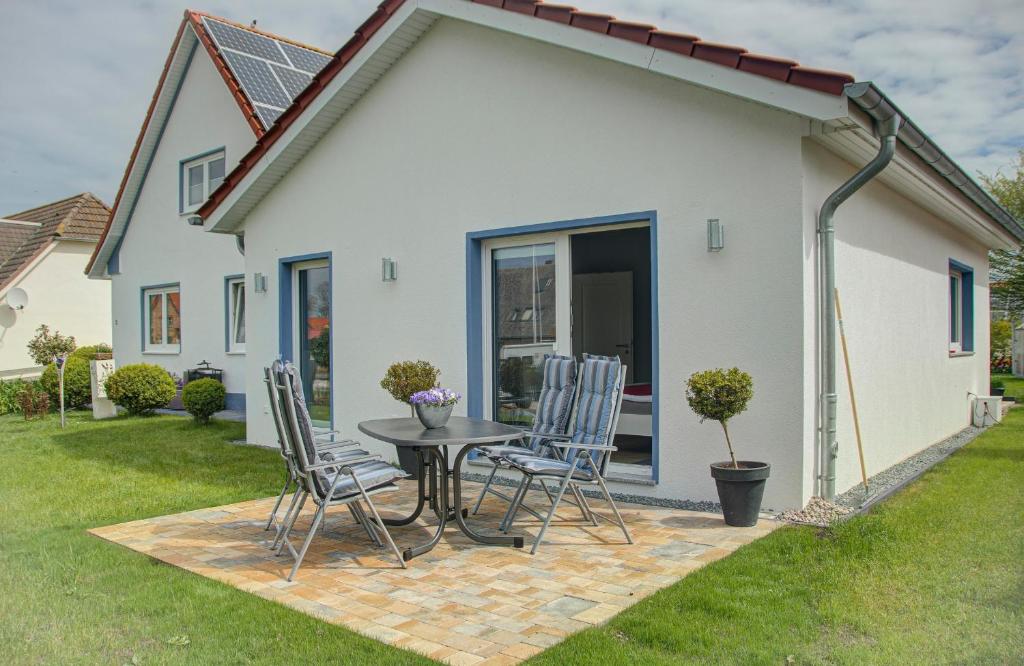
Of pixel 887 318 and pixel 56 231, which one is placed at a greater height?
pixel 56 231

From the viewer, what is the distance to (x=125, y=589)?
4688mm

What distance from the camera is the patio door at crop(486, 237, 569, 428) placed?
7547 mm

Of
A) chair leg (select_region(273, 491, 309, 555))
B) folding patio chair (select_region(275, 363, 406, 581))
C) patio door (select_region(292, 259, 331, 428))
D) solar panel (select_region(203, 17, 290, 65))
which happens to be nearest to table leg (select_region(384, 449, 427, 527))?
folding patio chair (select_region(275, 363, 406, 581))

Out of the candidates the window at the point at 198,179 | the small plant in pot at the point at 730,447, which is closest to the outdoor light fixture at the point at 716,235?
the small plant in pot at the point at 730,447

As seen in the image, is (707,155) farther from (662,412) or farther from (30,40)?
(30,40)

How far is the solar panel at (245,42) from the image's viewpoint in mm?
15367

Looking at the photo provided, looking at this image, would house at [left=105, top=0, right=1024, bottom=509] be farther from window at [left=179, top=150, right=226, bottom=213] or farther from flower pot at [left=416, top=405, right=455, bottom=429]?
window at [left=179, top=150, right=226, bottom=213]

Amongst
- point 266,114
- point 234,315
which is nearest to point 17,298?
point 234,315

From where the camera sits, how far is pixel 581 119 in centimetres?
722

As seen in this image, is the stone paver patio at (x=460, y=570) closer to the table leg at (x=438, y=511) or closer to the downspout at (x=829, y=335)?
the table leg at (x=438, y=511)

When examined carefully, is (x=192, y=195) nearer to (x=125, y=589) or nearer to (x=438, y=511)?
(x=438, y=511)

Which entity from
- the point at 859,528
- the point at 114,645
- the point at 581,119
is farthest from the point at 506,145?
the point at 114,645

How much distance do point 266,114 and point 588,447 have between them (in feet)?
36.5

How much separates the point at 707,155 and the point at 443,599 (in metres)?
4.12
